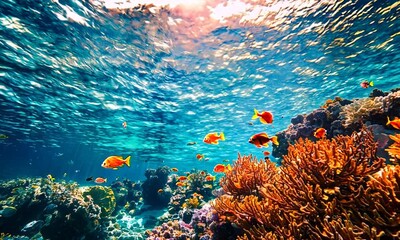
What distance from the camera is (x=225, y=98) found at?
18.5 meters

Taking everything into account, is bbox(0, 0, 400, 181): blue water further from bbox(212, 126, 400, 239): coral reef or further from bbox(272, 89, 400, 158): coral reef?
bbox(212, 126, 400, 239): coral reef

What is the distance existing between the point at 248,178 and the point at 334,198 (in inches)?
101

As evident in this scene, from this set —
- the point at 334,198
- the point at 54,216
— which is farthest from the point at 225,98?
the point at 334,198

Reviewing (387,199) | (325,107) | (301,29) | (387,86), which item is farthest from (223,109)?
(387,199)

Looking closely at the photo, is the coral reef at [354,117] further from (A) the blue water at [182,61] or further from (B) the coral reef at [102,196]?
(B) the coral reef at [102,196]

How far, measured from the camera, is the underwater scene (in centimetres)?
349

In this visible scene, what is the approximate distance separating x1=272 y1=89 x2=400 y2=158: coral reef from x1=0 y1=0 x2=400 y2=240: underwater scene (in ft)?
0.15

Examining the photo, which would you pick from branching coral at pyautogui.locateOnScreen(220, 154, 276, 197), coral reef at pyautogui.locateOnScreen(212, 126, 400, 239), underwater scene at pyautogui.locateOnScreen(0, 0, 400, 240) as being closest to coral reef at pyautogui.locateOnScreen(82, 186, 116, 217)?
underwater scene at pyautogui.locateOnScreen(0, 0, 400, 240)

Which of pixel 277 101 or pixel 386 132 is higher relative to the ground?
pixel 277 101

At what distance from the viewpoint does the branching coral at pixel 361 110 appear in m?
6.65

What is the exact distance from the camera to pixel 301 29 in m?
11.4

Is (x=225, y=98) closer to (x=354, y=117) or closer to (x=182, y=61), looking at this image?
(x=182, y=61)

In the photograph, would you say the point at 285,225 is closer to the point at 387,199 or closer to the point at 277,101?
the point at 387,199

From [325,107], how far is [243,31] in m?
5.67
